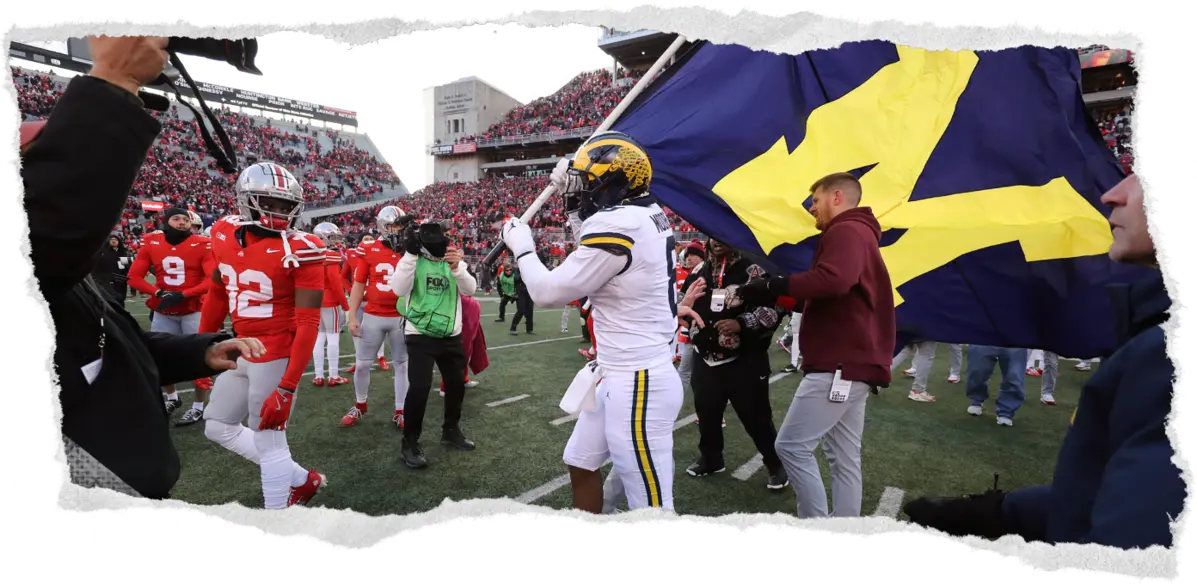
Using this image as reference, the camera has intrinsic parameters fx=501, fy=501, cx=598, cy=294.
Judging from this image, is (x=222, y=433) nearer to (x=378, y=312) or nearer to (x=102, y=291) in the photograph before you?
(x=102, y=291)

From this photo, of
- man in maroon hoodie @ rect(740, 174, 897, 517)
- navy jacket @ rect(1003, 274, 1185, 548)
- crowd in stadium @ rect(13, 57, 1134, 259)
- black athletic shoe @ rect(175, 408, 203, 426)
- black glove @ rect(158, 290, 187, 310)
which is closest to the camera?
navy jacket @ rect(1003, 274, 1185, 548)

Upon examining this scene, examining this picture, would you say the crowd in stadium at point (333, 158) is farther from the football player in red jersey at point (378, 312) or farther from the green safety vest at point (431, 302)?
the football player in red jersey at point (378, 312)

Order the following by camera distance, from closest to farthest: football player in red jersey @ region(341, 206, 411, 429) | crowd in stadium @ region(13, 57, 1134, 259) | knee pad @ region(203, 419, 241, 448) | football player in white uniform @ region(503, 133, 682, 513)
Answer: crowd in stadium @ region(13, 57, 1134, 259) < football player in white uniform @ region(503, 133, 682, 513) < knee pad @ region(203, 419, 241, 448) < football player in red jersey @ region(341, 206, 411, 429)

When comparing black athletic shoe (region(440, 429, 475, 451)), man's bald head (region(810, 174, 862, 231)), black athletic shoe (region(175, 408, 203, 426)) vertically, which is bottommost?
black athletic shoe (region(440, 429, 475, 451))

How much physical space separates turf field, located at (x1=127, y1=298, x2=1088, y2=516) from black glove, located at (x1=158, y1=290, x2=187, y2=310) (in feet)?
3.56

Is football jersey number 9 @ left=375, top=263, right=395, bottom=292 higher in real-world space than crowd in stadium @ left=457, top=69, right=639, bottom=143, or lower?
lower

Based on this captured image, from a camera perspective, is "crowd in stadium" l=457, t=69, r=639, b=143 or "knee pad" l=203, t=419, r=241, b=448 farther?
"knee pad" l=203, t=419, r=241, b=448

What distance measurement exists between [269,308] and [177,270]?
134 inches

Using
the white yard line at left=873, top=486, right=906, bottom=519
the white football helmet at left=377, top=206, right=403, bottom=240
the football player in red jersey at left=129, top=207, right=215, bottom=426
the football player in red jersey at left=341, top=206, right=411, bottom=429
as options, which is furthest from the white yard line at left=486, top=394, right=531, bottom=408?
the white yard line at left=873, top=486, right=906, bottom=519

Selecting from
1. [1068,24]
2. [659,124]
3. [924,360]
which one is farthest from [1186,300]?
[924,360]

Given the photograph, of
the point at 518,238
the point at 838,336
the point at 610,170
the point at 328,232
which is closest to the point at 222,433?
the point at 518,238

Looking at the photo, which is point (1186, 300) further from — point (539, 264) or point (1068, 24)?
point (539, 264)

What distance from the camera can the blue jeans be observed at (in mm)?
5336

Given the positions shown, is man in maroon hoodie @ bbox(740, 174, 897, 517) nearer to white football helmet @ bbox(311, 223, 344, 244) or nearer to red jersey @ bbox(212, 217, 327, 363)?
red jersey @ bbox(212, 217, 327, 363)
